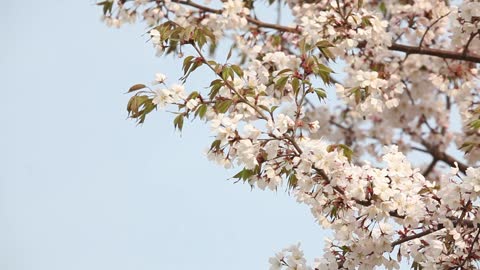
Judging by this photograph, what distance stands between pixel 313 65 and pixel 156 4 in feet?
8.04

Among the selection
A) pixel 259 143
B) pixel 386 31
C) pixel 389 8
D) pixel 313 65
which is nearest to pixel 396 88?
pixel 386 31

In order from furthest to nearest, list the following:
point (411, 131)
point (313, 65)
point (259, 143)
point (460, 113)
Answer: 1. point (411, 131)
2. point (460, 113)
3. point (313, 65)
4. point (259, 143)

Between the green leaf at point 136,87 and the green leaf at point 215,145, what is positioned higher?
the green leaf at point 136,87

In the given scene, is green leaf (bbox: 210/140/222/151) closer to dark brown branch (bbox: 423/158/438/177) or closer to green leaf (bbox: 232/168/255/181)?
green leaf (bbox: 232/168/255/181)

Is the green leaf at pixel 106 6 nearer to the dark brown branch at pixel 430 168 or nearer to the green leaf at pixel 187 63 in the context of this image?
the green leaf at pixel 187 63

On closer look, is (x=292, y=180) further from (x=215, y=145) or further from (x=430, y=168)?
(x=430, y=168)

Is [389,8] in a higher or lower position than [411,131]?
higher

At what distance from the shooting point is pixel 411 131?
8.89 meters

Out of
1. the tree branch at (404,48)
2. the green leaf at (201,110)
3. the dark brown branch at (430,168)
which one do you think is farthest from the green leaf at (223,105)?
the dark brown branch at (430,168)

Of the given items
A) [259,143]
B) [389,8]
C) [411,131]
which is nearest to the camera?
[259,143]

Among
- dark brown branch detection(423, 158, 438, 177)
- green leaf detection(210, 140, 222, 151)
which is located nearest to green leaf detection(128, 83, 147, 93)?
green leaf detection(210, 140, 222, 151)

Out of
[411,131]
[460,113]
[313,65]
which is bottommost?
[411,131]

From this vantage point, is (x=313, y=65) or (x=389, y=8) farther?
(x=389, y=8)

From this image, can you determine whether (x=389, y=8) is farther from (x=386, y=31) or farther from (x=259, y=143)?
(x=259, y=143)
